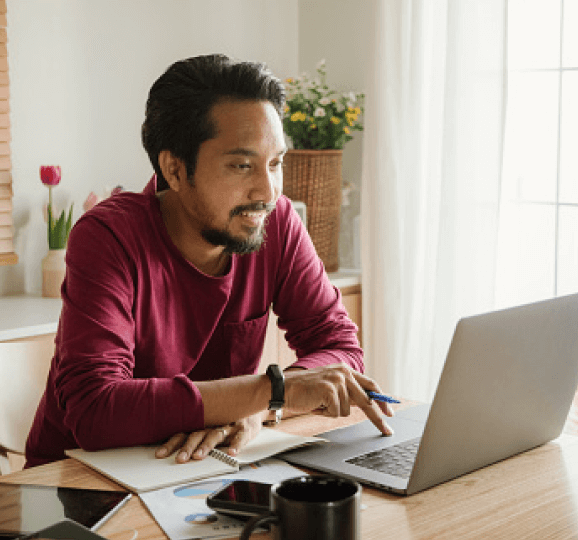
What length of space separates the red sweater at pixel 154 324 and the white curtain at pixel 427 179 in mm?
1040

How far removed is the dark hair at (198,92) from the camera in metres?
1.77

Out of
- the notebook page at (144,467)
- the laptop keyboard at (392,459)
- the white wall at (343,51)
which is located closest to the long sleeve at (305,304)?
the laptop keyboard at (392,459)

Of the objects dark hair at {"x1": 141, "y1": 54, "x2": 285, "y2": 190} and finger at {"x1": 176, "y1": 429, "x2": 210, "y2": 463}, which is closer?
finger at {"x1": 176, "y1": 429, "x2": 210, "y2": 463}

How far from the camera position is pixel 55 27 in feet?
9.68

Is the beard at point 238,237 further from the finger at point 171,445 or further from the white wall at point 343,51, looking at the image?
the white wall at point 343,51

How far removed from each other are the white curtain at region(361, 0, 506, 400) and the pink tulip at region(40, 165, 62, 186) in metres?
1.03

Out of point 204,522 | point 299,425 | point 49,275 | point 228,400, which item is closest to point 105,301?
point 228,400

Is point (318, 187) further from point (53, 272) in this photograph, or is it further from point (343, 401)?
point (343, 401)

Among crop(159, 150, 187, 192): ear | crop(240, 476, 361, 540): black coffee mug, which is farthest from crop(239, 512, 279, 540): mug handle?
crop(159, 150, 187, 192): ear

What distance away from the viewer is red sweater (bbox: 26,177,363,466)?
1.46m

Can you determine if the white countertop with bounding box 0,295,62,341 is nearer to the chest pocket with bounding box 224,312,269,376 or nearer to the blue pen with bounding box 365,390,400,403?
the chest pocket with bounding box 224,312,269,376

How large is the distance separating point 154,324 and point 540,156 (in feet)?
5.11

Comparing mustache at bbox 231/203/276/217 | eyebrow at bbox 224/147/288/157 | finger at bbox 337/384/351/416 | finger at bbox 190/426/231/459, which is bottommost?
finger at bbox 190/426/231/459

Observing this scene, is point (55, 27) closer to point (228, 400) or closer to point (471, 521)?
point (228, 400)
